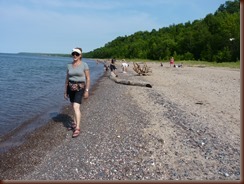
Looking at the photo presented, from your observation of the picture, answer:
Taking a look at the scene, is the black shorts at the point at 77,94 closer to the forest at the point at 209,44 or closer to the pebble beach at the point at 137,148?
the pebble beach at the point at 137,148

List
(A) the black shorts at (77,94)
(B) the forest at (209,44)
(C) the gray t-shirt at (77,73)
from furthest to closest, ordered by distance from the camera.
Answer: (B) the forest at (209,44), (A) the black shorts at (77,94), (C) the gray t-shirt at (77,73)

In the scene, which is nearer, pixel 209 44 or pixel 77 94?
pixel 77 94

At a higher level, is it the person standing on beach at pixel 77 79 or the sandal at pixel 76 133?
the person standing on beach at pixel 77 79

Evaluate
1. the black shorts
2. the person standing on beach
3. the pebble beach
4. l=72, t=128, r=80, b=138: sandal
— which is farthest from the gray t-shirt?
the pebble beach

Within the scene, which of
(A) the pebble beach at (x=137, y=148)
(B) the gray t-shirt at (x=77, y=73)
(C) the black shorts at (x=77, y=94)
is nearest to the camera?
(A) the pebble beach at (x=137, y=148)

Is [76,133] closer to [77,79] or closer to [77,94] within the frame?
[77,94]

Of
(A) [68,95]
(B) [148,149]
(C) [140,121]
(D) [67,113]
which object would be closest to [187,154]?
(B) [148,149]

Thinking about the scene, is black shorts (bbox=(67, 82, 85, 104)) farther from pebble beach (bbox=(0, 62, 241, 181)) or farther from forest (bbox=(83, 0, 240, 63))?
forest (bbox=(83, 0, 240, 63))

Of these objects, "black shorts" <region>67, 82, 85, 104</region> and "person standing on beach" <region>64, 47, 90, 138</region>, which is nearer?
"person standing on beach" <region>64, 47, 90, 138</region>

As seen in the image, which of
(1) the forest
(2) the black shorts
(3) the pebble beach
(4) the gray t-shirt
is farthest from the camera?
(1) the forest

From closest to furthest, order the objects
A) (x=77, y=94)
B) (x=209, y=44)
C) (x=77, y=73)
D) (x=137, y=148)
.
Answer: (x=137, y=148)
(x=77, y=73)
(x=77, y=94)
(x=209, y=44)

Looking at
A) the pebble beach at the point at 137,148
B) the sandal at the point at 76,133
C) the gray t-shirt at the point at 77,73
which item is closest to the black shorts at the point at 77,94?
the gray t-shirt at the point at 77,73

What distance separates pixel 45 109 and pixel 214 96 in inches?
340

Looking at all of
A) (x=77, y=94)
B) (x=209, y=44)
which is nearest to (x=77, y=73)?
(x=77, y=94)
